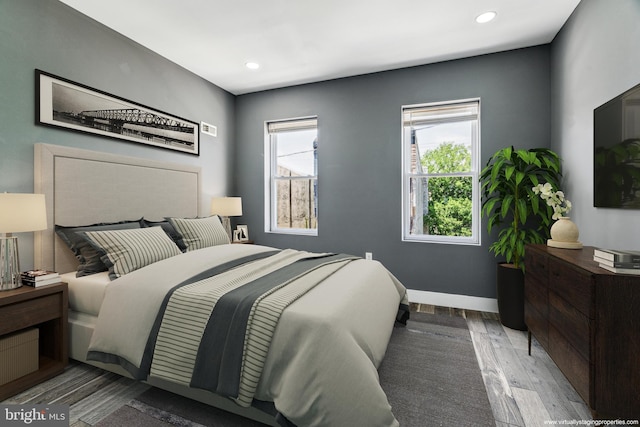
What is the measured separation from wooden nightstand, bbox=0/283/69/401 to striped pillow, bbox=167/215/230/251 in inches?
38.9

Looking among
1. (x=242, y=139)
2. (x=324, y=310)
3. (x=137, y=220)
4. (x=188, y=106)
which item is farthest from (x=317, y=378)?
(x=242, y=139)

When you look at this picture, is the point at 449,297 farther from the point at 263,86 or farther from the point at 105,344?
the point at 263,86

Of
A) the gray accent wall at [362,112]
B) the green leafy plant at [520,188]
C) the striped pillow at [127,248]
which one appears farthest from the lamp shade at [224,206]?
the green leafy plant at [520,188]

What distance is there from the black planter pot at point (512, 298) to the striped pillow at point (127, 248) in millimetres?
3014

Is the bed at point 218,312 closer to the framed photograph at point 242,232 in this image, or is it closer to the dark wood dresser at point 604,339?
the dark wood dresser at point 604,339

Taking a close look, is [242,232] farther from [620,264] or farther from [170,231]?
[620,264]

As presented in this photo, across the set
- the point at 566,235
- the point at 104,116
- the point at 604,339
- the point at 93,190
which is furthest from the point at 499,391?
the point at 104,116

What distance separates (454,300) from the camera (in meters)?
3.34

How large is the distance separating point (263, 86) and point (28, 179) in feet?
9.05

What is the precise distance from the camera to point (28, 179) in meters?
2.20

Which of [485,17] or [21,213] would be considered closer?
[21,213]

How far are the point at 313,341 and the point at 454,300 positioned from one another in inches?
101

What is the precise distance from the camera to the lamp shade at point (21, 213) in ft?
5.84

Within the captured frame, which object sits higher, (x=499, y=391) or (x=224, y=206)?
(x=224, y=206)
